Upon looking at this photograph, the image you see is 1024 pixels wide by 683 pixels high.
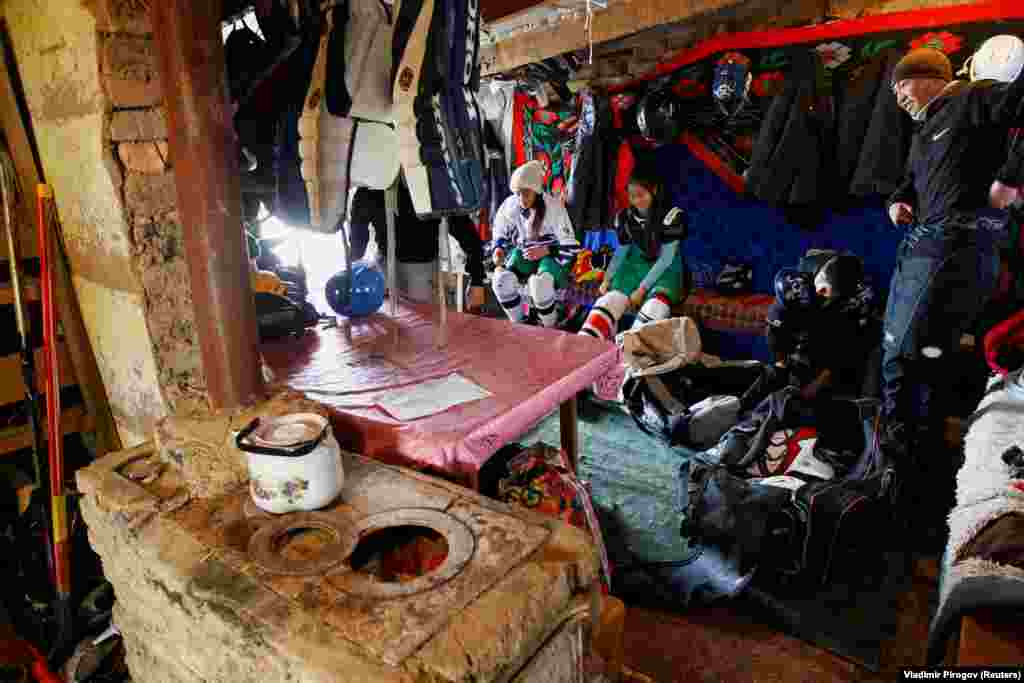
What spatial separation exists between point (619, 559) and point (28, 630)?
2.22 meters

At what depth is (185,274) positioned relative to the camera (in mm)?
1673

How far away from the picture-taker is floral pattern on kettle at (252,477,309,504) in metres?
1.28

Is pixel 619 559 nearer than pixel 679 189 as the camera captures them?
Yes

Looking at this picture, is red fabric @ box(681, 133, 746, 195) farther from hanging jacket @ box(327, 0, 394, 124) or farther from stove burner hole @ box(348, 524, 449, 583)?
stove burner hole @ box(348, 524, 449, 583)

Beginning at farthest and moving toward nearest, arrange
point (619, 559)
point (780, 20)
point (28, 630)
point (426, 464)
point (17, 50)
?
point (780, 20), point (619, 559), point (28, 630), point (17, 50), point (426, 464)

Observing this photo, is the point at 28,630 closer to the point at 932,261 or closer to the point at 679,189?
the point at 932,261

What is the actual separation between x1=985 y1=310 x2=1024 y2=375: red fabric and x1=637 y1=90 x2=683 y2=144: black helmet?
263cm

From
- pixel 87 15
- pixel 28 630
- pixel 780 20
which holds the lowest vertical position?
pixel 28 630

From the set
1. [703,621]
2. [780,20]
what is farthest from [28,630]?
[780,20]

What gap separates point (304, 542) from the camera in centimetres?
125

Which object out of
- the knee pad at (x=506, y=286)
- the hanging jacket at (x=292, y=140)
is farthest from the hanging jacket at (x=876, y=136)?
the hanging jacket at (x=292, y=140)

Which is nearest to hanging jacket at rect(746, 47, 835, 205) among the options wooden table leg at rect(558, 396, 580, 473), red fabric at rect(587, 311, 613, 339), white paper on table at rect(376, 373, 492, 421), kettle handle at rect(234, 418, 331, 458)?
red fabric at rect(587, 311, 613, 339)

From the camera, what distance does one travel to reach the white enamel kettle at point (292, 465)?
125cm

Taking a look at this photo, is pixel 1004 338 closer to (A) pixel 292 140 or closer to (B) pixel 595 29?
(A) pixel 292 140
